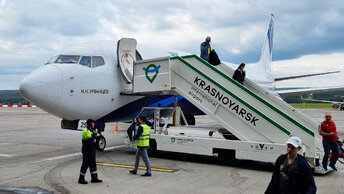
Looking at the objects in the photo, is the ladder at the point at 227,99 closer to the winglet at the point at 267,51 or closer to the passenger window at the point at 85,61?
the passenger window at the point at 85,61

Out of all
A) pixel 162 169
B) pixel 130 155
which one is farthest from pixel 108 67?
pixel 162 169

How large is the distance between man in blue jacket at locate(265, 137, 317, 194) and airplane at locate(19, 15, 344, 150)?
821 centimetres

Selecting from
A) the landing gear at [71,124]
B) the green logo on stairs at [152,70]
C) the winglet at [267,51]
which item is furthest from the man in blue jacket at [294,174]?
the winglet at [267,51]

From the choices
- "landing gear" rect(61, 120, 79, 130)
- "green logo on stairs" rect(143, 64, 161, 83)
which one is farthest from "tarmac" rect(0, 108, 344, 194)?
"green logo on stairs" rect(143, 64, 161, 83)

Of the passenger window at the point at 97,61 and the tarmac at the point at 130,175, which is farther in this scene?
the passenger window at the point at 97,61

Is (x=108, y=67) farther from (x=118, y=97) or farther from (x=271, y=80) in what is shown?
(x=271, y=80)

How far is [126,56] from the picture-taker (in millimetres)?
12836

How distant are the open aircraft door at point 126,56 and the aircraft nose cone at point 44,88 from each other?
2.20 meters

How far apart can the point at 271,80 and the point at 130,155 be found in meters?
18.4

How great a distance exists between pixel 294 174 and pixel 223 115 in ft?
21.5

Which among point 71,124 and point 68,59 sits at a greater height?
point 68,59

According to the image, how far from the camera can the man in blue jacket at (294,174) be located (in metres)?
3.96

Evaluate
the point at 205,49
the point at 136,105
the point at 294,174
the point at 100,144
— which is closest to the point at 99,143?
the point at 100,144

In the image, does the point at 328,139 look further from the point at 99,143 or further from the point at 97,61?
the point at 97,61
